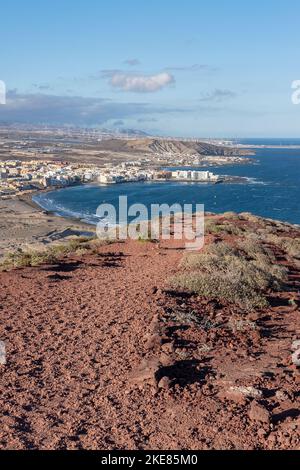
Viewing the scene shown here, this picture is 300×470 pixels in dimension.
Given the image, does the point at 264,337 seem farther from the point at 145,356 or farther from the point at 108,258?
the point at 108,258

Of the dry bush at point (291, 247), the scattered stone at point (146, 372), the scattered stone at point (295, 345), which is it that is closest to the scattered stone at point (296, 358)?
the scattered stone at point (295, 345)

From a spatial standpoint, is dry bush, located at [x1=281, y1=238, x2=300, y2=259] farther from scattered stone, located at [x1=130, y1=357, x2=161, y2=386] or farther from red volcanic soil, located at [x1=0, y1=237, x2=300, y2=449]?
scattered stone, located at [x1=130, y1=357, x2=161, y2=386]

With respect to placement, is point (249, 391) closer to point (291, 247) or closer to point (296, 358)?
point (296, 358)

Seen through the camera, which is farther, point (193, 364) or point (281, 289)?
point (281, 289)

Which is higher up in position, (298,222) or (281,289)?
(281,289)

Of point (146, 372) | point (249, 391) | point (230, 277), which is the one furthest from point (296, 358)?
point (230, 277)

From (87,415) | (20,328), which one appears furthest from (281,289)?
(87,415)

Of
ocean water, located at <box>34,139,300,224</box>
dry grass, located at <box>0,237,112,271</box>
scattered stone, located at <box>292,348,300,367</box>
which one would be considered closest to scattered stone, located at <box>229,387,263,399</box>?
scattered stone, located at <box>292,348,300,367</box>
